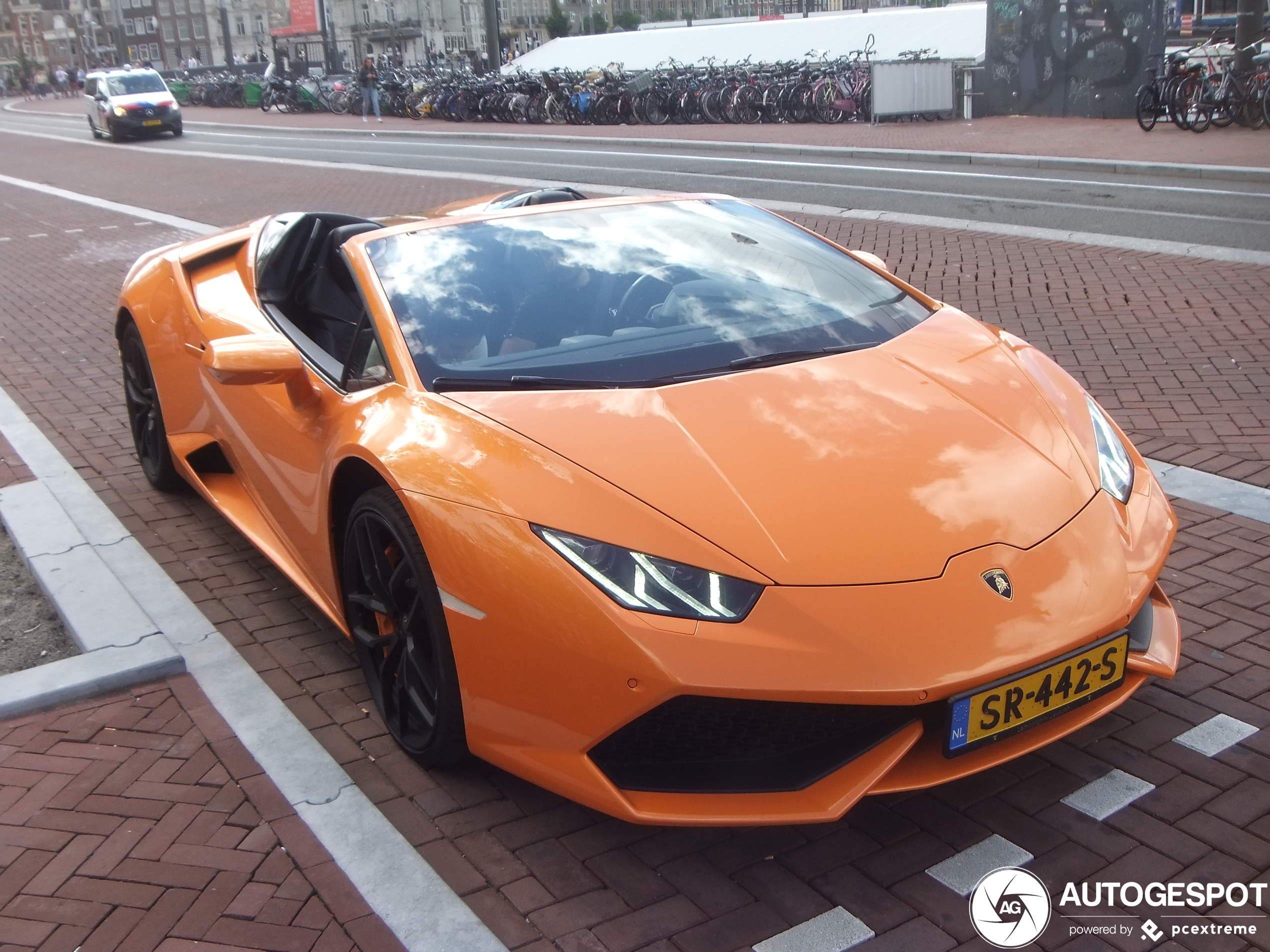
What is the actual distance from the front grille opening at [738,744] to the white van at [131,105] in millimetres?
30818

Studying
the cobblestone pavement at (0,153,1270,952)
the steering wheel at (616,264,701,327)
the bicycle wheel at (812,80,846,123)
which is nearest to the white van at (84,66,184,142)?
the bicycle wheel at (812,80,846,123)

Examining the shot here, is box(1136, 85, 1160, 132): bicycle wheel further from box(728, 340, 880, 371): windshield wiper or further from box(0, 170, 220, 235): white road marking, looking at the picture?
box(728, 340, 880, 371): windshield wiper

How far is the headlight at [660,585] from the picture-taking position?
2285mm

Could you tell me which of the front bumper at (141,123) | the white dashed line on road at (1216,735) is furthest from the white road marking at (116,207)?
the white dashed line on road at (1216,735)

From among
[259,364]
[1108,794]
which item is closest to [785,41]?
[259,364]

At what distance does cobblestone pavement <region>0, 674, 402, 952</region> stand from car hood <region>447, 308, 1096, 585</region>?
99 centimetres

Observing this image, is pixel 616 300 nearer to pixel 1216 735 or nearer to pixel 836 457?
pixel 836 457

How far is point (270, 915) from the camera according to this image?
2.45 metres

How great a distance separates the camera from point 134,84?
99.1 feet

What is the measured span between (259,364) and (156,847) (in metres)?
1.22

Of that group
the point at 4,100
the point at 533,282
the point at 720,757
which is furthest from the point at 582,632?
the point at 4,100

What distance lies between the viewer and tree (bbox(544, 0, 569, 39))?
330 ft

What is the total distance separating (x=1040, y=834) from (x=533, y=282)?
1.87 meters

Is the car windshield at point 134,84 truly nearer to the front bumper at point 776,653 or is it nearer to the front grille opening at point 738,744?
the front bumper at point 776,653
